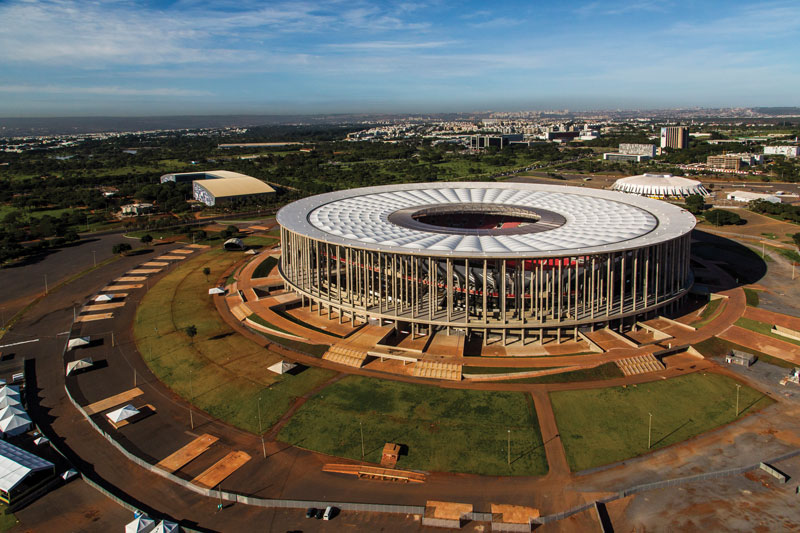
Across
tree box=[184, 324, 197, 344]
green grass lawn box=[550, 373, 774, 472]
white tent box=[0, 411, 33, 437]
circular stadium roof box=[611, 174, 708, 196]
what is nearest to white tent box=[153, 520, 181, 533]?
white tent box=[0, 411, 33, 437]

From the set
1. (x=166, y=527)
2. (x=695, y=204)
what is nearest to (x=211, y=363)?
(x=166, y=527)

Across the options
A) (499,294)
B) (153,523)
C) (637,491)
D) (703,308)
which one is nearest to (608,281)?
(499,294)

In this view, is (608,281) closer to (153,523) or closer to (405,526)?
(405,526)

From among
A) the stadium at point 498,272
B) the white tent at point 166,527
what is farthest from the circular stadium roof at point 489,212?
the white tent at point 166,527

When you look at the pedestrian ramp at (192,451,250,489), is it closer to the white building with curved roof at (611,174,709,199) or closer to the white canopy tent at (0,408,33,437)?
the white canopy tent at (0,408,33,437)

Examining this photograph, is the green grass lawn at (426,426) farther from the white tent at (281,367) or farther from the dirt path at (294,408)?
the white tent at (281,367)
